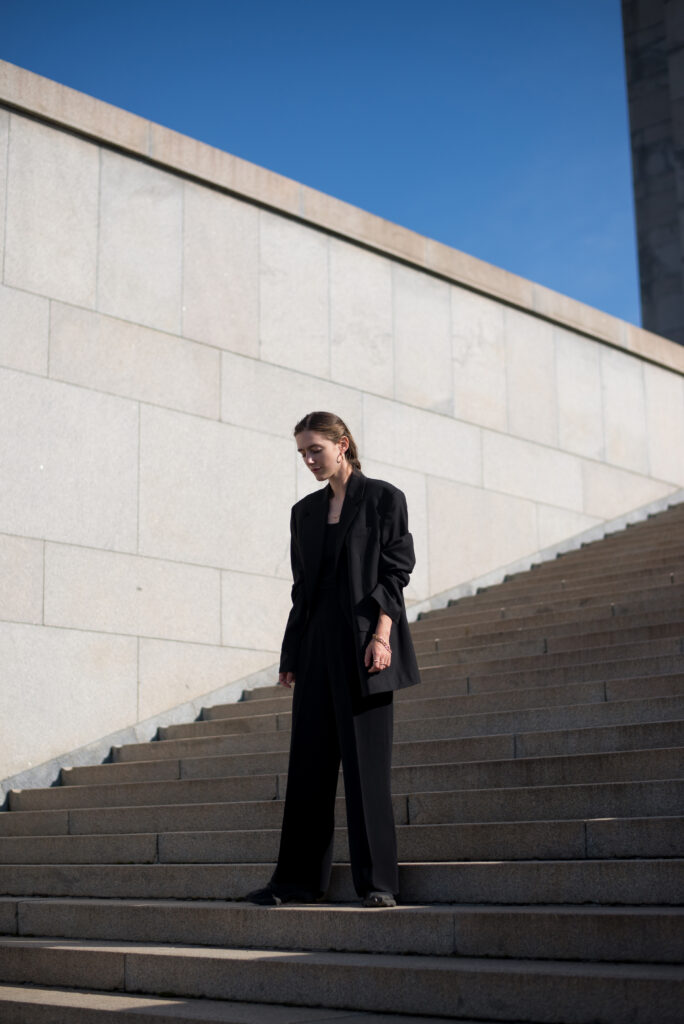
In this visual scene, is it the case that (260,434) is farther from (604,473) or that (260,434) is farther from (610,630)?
(604,473)

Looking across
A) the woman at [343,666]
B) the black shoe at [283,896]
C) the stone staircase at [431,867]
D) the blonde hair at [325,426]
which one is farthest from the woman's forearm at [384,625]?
the black shoe at [283,896]

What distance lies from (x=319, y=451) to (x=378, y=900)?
1.77m

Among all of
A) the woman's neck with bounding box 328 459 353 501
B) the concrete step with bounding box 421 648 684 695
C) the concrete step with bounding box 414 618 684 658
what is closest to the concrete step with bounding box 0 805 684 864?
the woman's neck with bounding box 328 459 353 501

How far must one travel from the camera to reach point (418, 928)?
4.61 metres

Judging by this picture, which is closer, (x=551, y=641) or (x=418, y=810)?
(x=418, y=810)

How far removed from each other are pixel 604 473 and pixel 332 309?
4684 millimetres

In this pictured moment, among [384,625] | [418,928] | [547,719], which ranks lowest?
[418,928]

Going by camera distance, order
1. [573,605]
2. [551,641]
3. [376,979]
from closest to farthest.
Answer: [376,979], [551,641], [573,605]

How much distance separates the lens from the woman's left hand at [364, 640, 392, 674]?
4938 mm

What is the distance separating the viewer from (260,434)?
11773 millimetres

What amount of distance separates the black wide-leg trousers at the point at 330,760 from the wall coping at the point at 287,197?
7118 millimetres

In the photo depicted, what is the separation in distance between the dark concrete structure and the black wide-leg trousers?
73.3 ft

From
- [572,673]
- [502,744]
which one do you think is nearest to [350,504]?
[502,744]

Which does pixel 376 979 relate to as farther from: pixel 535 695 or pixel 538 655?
pixel 538 655
